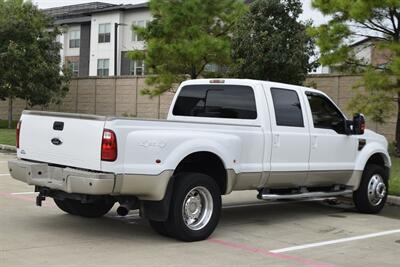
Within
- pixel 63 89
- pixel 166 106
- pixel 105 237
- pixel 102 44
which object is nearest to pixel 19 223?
pixel 105 237

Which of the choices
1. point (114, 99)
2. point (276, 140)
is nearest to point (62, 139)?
point (276, 140)

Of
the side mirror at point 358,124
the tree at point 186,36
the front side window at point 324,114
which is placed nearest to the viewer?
the front side window at point 324,114

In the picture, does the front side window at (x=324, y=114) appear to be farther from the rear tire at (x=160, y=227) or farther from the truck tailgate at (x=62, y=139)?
the truck tailgate at (x=62, y=139)

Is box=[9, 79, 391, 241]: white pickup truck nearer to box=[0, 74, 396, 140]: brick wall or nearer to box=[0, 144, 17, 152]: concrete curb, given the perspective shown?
box=[0, 144, 17, 152]: concrete curb

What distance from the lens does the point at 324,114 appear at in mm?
9422

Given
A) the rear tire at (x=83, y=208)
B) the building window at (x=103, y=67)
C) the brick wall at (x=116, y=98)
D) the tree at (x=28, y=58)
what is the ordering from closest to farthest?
the rear tire at (x=83, y=208)
the brick wall at (x=116, y=98)
the tree at (x=28, y=58)
the building window at (x=103, y=67)

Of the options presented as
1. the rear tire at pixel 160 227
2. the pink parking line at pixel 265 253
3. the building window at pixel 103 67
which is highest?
the building window at pixel 103 67

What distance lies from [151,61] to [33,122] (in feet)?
52.5

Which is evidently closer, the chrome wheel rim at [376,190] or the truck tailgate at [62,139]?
the truck tailgate at [62,139]

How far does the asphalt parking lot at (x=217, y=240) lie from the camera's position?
21.3 ft

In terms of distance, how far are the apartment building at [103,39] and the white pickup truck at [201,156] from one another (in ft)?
141

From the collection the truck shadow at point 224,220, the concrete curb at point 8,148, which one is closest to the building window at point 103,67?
the concrete curb at point 8,148

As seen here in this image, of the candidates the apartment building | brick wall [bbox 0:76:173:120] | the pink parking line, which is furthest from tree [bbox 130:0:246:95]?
the apartment building

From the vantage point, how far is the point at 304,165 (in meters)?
8.87
